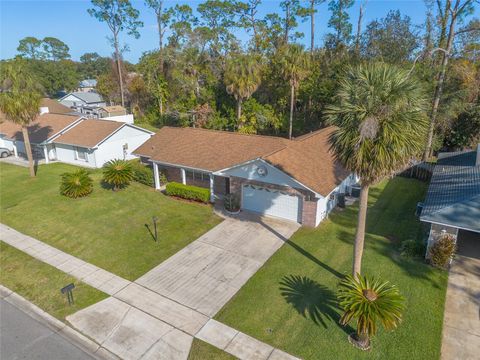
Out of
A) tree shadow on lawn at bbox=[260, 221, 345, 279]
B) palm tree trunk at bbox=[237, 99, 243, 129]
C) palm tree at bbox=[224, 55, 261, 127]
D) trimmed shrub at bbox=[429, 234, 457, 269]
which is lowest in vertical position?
tree shadow on lawn at bbox=[260, 221, 345, 279]

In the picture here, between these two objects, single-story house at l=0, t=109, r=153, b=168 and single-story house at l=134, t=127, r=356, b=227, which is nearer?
single-story house at l=134, t=127, r=356, b=227

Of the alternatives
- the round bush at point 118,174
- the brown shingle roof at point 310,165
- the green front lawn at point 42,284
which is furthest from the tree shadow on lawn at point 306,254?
the round bush at point 118,174

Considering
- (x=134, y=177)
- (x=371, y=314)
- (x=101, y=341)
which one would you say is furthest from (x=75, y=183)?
(x=371, y=314)

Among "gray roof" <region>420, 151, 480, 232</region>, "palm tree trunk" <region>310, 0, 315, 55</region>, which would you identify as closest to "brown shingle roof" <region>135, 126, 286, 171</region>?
"gray roof" <region>420, 151, 480, 232</region>

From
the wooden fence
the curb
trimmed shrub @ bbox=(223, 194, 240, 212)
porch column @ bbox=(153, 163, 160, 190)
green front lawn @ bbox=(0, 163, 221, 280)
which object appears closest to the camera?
the curb

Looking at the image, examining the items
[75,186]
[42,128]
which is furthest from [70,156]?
[75,186]

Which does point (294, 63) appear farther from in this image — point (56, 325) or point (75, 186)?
point (56, 325)

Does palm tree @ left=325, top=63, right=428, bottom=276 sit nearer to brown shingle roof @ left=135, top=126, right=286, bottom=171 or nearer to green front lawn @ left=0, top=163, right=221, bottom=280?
green front lawn @ left=0, top=163, right=221, bottom=280
